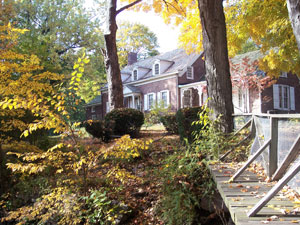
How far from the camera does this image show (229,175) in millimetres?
3811

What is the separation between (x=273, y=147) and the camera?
129 inches

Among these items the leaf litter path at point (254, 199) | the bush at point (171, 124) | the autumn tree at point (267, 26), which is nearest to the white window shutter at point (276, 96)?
the autumn tree at point (267, 26)

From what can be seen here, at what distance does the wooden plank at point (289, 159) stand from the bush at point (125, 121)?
6749 millimetres

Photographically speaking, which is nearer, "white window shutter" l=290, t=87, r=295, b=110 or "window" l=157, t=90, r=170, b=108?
"white window shutter" l=290, t=87, r=295, b=110

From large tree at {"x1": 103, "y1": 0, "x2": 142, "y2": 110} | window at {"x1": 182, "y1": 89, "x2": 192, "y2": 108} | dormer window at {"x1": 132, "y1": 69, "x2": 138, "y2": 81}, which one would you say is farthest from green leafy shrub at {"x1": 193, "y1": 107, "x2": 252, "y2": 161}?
dormer window at {"x1": 132, "y1": 69, "x2": 138, "y2": 81}

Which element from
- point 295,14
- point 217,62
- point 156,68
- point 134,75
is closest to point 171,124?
point 217,62

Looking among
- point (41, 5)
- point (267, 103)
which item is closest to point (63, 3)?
point (41, 5)

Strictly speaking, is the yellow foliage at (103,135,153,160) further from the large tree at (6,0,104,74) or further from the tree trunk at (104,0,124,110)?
the large tree at (6,0,104,74)

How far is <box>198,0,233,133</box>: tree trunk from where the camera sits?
567cm

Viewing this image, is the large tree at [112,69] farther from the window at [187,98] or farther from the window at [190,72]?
the window at [190,72]

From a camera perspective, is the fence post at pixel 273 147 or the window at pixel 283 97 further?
the window at pixel 283 97

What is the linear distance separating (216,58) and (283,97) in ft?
53.0

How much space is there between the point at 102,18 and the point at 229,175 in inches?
1058

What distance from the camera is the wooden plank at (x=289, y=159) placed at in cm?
273
